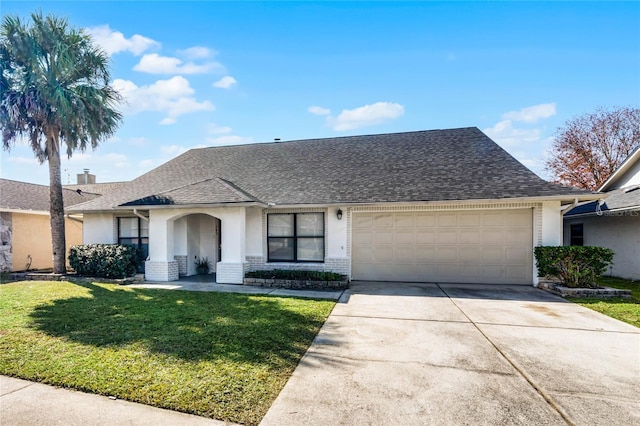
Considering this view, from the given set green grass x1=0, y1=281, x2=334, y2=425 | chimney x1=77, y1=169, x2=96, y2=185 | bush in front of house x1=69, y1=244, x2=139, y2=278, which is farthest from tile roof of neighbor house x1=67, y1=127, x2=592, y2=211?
chimney x1=77, y1=169, x2=96, y2=185

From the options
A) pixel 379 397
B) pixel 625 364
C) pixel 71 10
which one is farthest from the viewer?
pixel 71 10

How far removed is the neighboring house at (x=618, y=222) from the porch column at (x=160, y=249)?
1527 centimetres

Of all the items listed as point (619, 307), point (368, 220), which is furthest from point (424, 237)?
point (619, 307)

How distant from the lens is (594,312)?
6.93m

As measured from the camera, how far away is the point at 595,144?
A: 2428cm

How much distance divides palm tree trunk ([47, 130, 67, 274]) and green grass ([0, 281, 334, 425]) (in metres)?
3.54

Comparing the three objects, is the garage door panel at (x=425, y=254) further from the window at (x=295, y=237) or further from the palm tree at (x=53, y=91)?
the palm tree at (x=53, y=91)

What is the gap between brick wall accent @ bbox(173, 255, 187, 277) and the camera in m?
11.7

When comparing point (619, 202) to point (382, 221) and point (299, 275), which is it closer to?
point (382, 221)

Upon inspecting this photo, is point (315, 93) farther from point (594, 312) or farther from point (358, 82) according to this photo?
point (594, 312)

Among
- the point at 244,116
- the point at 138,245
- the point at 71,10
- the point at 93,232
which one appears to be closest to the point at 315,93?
the point at 244,116

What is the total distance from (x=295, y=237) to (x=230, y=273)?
257 cm

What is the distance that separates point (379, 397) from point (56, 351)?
4627mm

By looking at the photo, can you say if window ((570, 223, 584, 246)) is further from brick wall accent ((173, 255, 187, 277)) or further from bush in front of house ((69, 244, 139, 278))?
bush in front of house ((69, 244, 139, 278))
